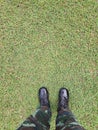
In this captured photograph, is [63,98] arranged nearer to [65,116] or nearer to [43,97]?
[43,97]

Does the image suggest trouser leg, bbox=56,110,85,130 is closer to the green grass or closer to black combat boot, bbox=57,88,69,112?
black combat boot, bbox=57,88,69,112

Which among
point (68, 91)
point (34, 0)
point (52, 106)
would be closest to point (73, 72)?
point (68, 91)

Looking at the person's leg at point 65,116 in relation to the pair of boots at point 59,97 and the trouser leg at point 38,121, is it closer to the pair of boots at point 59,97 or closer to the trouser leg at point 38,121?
the pair of boots at point 59,97

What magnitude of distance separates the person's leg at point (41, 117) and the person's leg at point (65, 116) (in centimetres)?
11

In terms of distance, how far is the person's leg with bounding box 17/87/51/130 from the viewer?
2.86 metres

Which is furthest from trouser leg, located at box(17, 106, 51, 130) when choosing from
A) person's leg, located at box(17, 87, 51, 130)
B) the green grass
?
the green grass

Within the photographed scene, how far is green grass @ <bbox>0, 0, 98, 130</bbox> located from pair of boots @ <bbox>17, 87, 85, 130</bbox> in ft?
0.28

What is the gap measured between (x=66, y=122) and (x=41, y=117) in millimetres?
277

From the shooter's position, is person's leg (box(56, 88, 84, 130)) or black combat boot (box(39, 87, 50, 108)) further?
black combat boot (box(39, 87, 50, 108))

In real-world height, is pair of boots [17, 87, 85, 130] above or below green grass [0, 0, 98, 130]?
below

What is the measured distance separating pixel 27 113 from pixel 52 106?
288 mm

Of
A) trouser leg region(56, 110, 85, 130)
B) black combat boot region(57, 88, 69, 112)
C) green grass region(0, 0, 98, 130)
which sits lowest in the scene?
trouser leg region(56, 110, 85, 130)

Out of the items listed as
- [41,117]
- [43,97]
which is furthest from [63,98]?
[41,117]

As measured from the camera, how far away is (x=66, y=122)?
296cm
